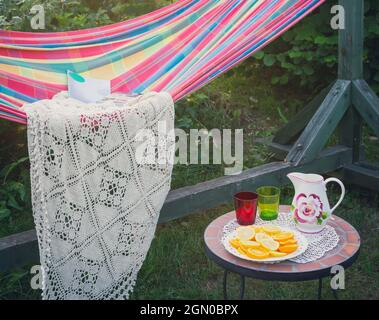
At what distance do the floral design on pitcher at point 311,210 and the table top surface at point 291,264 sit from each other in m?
0.08

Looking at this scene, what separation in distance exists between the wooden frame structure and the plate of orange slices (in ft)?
2.23

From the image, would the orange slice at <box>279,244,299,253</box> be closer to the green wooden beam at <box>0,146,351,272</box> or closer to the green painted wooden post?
the green wooden beam at <box>0,146,351,272</box>

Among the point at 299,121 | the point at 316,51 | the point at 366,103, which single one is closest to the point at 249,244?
the point at 366,103

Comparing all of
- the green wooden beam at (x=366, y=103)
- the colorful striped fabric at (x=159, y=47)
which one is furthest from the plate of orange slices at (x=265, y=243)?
the green wooden beam at (x=366, y=103)

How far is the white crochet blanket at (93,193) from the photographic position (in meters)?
1.97

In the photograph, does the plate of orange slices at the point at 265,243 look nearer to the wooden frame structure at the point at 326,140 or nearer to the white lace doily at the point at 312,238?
the white lace doily at the point at 312,238

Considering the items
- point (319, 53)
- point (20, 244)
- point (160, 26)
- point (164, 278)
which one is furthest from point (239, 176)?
point (319, 53)

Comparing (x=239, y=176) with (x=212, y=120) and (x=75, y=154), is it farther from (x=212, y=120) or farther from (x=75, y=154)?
(x=212, y=120)

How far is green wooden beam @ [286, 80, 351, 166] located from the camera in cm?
274

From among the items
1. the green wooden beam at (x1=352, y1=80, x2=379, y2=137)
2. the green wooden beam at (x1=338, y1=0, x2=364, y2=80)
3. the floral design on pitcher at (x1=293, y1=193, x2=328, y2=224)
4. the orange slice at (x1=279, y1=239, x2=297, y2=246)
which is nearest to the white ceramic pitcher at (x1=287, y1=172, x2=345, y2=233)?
the floral design on pitcher at (x1=293, y1=193, x2=328, y2=224)

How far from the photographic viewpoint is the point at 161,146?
7.09 ft

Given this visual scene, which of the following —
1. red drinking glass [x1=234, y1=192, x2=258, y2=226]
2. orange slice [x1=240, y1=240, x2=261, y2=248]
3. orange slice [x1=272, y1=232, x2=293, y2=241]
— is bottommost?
orange slice [x1=240, y1=240, x2=261, y2=248]
